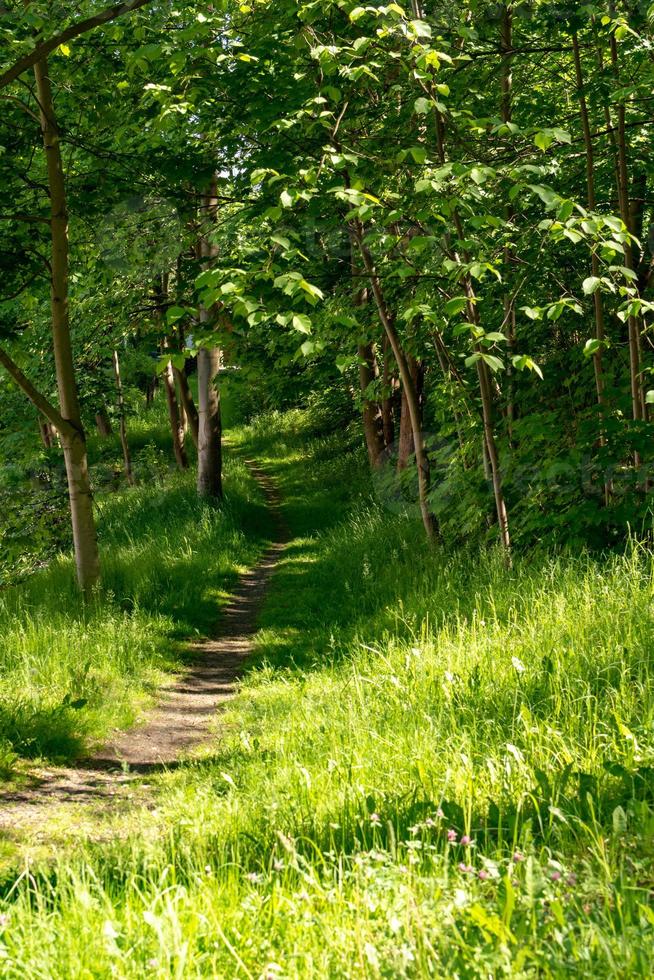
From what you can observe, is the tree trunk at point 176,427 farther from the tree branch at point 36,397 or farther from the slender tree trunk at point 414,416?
the tree branch at point 36,397

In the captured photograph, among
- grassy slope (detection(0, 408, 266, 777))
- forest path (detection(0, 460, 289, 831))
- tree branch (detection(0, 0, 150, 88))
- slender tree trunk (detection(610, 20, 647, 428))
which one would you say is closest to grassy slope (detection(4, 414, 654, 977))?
forest path (detection(0, 460, 289, 831))

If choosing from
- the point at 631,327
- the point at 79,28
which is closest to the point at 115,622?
the point at 79,28

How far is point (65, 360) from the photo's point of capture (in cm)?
841

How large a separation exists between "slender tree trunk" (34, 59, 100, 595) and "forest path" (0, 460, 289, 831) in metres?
1.45

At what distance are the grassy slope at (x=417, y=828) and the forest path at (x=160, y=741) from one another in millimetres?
367

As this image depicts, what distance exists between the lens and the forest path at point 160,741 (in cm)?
512

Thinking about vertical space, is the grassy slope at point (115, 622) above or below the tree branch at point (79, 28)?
below

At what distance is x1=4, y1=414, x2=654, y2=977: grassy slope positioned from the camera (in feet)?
7.93

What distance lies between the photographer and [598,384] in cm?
724

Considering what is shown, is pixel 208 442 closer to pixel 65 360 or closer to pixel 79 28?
pixel 65 360

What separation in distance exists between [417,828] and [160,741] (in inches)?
143

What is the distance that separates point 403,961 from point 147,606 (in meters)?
7.28

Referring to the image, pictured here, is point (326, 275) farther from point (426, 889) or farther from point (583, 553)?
point (426, 889)

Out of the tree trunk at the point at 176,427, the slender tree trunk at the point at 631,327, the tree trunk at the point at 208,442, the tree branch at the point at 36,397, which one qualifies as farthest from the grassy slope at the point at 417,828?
the tree trunk at the point at 176,427
